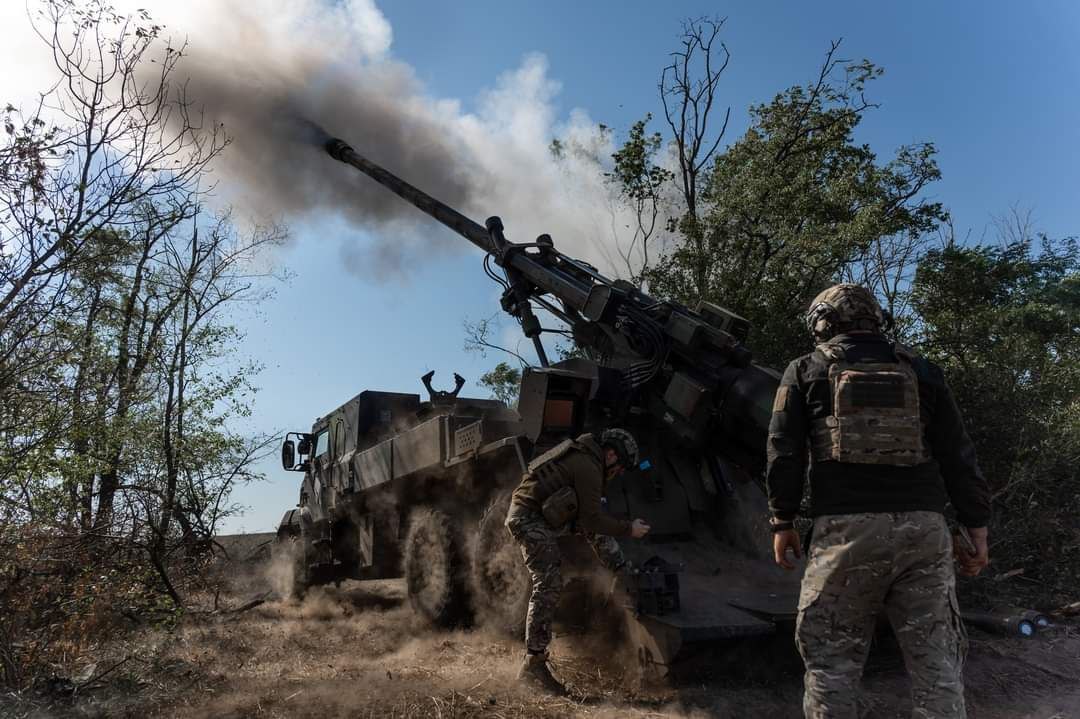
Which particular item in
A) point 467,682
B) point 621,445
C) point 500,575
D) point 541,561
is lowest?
point 467,682

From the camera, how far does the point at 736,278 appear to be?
47.2ft

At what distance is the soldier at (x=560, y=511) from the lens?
5078 millimetres

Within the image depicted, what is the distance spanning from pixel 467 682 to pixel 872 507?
297cm

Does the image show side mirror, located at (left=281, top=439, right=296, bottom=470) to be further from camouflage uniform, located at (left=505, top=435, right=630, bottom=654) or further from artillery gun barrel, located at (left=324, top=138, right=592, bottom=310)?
camouflage uniform, located at (left=505, top=435, right=630, bottom=654)

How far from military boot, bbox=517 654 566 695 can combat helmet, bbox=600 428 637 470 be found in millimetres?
1337

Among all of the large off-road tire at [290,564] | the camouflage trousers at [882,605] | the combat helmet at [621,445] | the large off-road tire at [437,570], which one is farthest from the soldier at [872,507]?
the large off-road tire at [290,564]

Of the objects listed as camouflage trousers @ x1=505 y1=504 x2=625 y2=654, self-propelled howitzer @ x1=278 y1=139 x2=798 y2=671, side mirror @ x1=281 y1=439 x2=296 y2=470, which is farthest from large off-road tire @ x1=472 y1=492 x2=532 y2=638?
side mirror @ x1=281 y1=439 x2=296 y2=470

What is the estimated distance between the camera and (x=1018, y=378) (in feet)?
38.2

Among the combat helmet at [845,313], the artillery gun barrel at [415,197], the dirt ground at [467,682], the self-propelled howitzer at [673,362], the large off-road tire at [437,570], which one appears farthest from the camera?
the artillery gun barrel at [415,197]

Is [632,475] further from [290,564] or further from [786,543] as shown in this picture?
[290,564]

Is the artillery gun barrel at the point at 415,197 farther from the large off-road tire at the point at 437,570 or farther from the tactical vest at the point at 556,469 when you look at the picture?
the tactical vest at the point at 556,469

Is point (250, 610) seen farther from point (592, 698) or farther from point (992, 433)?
point (992, 433)

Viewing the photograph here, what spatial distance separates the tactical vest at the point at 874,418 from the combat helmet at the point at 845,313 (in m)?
0.27

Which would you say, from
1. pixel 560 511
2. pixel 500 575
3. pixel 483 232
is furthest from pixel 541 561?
pixel 483 232
